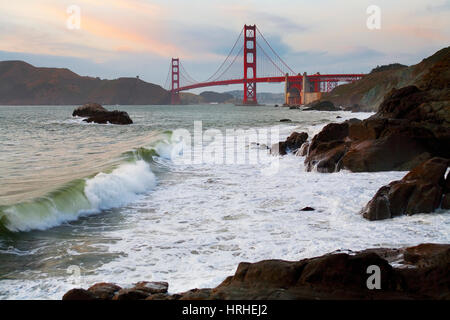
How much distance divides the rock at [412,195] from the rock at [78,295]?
338 centimetres

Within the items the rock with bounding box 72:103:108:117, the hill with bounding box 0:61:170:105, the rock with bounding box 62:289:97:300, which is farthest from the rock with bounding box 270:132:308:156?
the hill with bounding box 0:61:170:105

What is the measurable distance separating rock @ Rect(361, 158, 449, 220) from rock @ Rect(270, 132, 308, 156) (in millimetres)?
6383

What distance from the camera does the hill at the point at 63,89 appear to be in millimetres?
107500

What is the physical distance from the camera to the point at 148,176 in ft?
27.1

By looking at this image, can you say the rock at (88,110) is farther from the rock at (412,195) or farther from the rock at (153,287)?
the rock at (153,287)

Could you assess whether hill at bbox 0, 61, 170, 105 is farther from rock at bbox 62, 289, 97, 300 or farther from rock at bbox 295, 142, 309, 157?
rock at bbox 62, 289, 97, 300

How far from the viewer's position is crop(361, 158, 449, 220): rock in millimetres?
4828

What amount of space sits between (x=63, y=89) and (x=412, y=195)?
11387 cm

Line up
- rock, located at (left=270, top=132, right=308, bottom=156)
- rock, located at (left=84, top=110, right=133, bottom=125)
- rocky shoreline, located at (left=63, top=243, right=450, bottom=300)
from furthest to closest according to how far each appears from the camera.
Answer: rock, located at (left=84, top=110, right=133, bottom=125)
rock, located at (left=270, top=132, right=308, bottom=156)
rocky shoreline, located at (left=63, top=243, right=450, bottom=300)

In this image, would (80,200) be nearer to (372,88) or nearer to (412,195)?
(412,195)

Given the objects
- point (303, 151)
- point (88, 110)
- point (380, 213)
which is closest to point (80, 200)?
point (380, 213)

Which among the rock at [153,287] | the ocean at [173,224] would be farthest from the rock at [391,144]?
the rock at [153,287]

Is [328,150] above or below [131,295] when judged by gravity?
above

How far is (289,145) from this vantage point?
12.0m
